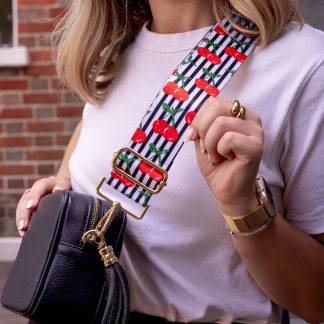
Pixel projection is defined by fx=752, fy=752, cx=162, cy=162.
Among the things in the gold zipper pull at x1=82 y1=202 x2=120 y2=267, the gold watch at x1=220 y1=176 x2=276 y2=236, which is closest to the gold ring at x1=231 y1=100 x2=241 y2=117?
the gold watch at x1=220 y1=176 x2=276 y2=236

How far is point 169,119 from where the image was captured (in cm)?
160

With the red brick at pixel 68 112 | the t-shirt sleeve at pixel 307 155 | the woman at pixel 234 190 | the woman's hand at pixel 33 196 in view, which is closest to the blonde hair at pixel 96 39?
the woman at pixel 234 190

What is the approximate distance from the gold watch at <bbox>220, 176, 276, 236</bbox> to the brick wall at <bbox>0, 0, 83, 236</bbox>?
4111 millimetres

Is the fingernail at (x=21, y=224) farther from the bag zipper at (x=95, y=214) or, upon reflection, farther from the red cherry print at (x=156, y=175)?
the red cherry print at (x=156, y=175)

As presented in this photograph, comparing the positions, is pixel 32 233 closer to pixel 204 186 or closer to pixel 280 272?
pixel 204 186

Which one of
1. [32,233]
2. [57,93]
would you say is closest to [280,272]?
[32,233]

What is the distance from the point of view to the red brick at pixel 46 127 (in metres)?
5.56

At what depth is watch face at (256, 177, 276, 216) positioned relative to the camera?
4.71 ft

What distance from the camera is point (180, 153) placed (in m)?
1.64

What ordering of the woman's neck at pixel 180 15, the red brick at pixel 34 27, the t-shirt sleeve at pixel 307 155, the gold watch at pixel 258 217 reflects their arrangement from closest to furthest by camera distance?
the gold watch at pixel 258 217 → the t-shirt sleeve at pixel 307 155 → the woman's neck at pixel 180 15 → the red brick at pixel 34 27

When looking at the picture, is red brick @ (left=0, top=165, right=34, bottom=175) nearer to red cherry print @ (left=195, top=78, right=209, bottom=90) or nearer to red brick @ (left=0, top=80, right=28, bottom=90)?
red brick @ (left=0, top=80, right=28, bottom=90)

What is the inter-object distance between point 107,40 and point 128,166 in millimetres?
522

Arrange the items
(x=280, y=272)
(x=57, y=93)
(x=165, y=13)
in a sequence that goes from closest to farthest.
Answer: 1. (x=280, y=272)
2. (x=165, y=13)
3. (x=57, y=93)

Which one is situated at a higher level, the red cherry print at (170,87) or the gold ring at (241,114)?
the gold ring at (241,114)
